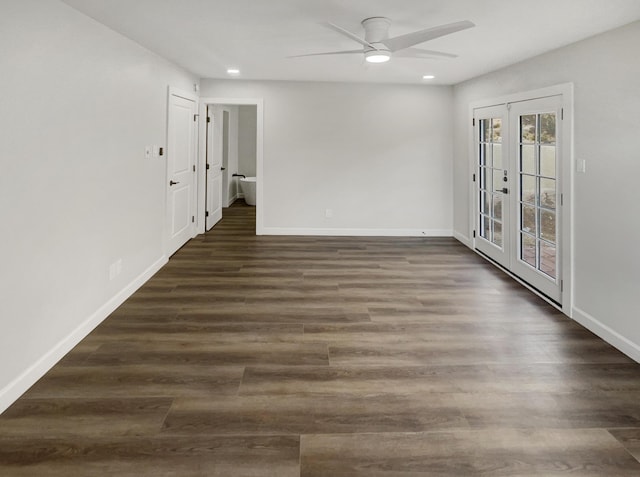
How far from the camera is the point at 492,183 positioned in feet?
17.6

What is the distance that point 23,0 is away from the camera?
2369mm

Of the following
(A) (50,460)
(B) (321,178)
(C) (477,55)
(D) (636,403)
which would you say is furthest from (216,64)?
(D) (636,403)

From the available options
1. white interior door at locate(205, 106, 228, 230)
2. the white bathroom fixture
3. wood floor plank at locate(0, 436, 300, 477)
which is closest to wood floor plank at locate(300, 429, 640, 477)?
wood floor plank at locate(0, 436, 300, 477)

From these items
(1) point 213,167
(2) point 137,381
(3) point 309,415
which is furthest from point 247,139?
(3) point 309,415

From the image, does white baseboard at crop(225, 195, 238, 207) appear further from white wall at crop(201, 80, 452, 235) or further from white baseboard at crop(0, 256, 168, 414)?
white baseboard at crop(0, 256, 168, 414)

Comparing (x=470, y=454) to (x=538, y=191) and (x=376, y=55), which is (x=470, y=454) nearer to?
(x=376, y=55)

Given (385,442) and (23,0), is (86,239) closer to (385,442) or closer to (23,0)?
(23,0)

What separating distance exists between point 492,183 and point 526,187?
892 mm

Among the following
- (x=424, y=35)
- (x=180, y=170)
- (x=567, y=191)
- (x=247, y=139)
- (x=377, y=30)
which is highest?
(x=247, y=139)

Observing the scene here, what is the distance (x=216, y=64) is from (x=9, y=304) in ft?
Answer: 12.5

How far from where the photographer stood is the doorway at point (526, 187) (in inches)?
149

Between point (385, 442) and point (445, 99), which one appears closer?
point (385, 442)

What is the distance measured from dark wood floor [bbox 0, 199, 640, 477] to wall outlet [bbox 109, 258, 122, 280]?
29 cm

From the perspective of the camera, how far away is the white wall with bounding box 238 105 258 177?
1109cm
